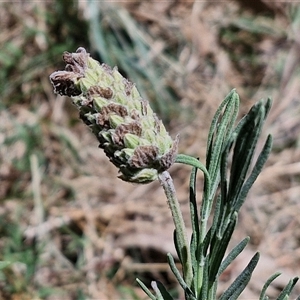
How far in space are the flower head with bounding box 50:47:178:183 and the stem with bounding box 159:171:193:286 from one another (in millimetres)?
22

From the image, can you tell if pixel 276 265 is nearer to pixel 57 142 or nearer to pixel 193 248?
pixel 57 142

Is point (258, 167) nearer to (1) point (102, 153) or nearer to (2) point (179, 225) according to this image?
(2) point (179, 225)

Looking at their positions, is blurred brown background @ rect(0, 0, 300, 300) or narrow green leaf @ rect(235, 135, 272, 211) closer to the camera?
narrow green leaf @ rect(235, 135, 272, 211)

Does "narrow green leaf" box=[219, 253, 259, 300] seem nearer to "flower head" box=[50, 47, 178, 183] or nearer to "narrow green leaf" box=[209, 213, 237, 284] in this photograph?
"narrow green leaf" box=[209, 213, 237, 284]

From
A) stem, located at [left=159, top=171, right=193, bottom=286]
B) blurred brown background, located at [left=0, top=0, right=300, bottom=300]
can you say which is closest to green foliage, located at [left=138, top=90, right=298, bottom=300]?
stem, located at [left=159, top=171, right=193, bottom=286]

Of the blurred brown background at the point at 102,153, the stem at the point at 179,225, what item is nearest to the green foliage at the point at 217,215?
the stem at the point at 179,225

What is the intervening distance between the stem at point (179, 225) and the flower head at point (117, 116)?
22mm

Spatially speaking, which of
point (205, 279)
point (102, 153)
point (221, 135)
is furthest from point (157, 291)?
point (102, 153)

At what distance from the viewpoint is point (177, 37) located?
234 centimetres

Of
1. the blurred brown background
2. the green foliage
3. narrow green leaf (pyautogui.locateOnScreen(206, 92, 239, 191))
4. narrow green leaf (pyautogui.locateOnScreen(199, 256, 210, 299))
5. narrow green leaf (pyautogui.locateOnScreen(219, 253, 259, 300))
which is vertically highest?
the blurred brown background

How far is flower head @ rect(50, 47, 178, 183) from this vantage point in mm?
516

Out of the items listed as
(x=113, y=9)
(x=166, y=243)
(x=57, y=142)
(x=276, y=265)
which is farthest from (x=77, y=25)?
(x=276, y=265)

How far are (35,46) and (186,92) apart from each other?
0.64 m

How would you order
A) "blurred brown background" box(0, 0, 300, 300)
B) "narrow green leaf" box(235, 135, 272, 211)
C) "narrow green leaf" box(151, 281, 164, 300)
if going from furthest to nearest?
"blurred brown background" box(0, 0, 300, 300), "narrow green leaf" box(151, 281, 164, 300), "narrow green leaf" box(235, 135, 272, 211)
